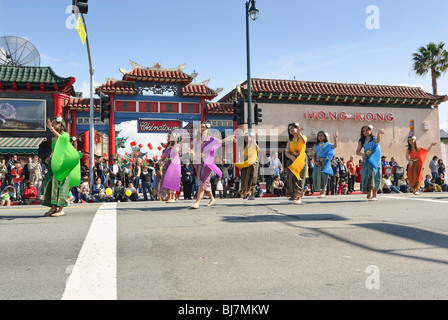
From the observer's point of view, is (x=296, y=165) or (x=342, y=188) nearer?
(x=296, y=165)

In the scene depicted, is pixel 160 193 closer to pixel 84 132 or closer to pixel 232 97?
pixel 84 132

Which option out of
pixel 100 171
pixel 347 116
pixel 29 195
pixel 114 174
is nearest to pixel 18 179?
pixel 29 195

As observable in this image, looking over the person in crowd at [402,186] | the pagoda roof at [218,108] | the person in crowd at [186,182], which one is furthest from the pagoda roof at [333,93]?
the person in crowd at [186,182]

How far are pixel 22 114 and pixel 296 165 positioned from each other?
60.2ft

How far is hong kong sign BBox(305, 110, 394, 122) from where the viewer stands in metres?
24.0

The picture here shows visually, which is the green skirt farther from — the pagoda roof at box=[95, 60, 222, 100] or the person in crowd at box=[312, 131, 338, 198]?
the pagoda roof at box=[95, 60, 222, 100]

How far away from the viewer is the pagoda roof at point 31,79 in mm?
21656

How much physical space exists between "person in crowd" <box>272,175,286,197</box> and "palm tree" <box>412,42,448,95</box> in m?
22.4

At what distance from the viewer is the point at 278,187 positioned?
16.0m

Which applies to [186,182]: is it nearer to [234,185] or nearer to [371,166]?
[234,185]

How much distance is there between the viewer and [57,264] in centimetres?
398

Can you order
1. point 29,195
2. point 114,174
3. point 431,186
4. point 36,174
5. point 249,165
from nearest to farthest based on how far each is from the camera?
point 249,165 < point 29,195 < point 36,174 < point 114,174 < point 431,186

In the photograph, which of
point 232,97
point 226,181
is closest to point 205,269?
point 226,181

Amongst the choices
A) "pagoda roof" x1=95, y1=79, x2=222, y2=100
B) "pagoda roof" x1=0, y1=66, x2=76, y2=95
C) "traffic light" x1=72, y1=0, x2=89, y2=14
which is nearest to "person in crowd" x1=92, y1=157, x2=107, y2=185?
"pagoda roof" x1=95, y1=79, x2=222, y2=100
